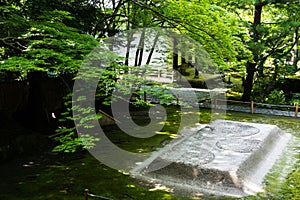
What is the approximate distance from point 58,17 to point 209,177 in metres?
6.88

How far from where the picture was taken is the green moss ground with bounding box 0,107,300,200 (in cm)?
766

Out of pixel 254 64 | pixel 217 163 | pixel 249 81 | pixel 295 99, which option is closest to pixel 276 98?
pixel 295 99

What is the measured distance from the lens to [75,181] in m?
8.52

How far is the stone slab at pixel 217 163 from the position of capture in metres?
8.05

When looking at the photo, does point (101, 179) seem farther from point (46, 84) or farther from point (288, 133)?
point (288, 133)

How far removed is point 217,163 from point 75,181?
412 cm

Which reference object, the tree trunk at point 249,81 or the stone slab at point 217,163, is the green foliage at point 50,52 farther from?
the tree trunk at point 249,81

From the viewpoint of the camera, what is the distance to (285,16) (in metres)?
18.3

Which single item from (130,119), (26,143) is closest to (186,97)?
(130,119)

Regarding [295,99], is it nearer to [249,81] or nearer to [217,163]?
[249,81]

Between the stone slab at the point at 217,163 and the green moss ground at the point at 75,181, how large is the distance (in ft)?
1.72

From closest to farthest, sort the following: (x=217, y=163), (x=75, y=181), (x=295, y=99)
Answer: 1. (x=75, y=181)
2. (x=217, y=163)
3. (x=295, y=99)

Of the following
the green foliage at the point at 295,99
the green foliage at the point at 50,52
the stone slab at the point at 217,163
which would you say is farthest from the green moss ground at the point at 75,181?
the green foliage at the point at 295,99

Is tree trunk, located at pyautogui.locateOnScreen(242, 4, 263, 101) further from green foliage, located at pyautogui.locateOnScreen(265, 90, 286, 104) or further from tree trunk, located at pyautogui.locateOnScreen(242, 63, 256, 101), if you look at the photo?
green foliage, located at pyautogui.locateOnScreen(265, 90, 286, 104)
